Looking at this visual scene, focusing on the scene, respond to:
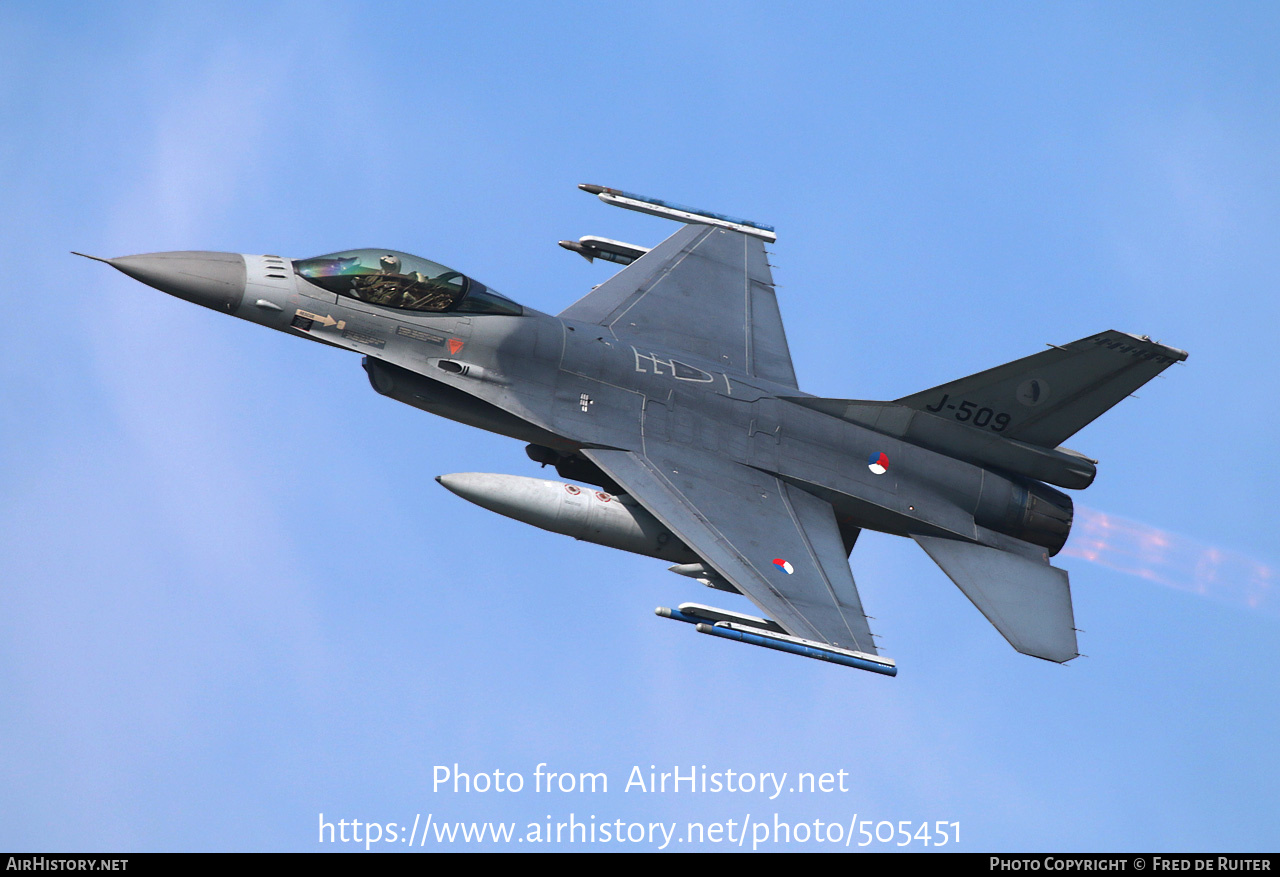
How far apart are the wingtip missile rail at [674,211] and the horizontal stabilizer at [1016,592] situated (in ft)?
27.6

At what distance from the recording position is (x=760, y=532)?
2556cm

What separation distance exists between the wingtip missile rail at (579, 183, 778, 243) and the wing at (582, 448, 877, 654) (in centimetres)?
741

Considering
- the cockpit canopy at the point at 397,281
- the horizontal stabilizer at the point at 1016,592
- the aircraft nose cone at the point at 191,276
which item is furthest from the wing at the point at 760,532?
the aircraft nose cone at the point at 191,276

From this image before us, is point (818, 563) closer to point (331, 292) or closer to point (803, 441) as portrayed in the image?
point (803, 441)

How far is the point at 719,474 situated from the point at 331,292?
734cm

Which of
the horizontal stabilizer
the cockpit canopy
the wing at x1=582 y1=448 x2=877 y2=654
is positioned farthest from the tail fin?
the cockpit canopy

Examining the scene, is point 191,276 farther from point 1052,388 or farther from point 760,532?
point 1052,388

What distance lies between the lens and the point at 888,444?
88.8ft

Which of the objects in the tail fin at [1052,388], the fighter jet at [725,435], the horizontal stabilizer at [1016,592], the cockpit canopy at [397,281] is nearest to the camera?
the fighter jet at [725,435]

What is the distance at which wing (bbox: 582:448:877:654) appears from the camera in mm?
24672

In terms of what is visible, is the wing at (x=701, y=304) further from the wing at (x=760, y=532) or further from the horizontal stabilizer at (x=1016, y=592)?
the horizontal stabilizer at (x=1016, y=592)

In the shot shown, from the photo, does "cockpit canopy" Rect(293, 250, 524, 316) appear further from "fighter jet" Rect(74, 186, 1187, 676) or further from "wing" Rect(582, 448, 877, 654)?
"wing" Rect(582, 448, 877, 654)

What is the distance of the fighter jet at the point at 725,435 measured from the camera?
24.8m

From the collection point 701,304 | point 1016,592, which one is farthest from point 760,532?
point 701,304
